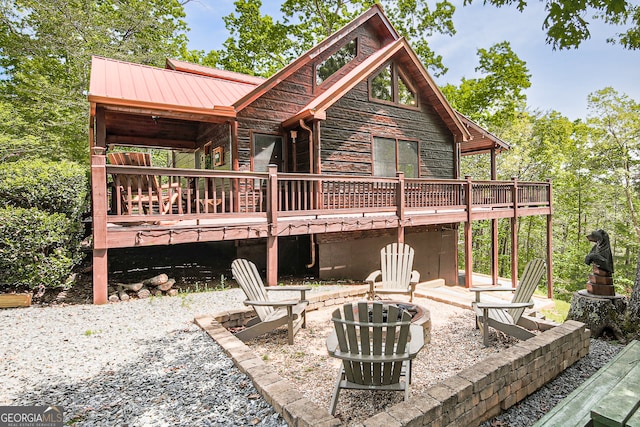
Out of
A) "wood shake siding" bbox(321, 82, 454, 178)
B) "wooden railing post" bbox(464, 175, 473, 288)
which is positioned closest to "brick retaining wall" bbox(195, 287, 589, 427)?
"wooden railing post" bbox(464, 175, 473, 288)

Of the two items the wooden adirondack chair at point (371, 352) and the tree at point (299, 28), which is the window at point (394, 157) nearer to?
the wooden adirondack chair at point (371, 352)

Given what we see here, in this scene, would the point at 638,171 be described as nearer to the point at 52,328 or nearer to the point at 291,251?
the point at 291,251

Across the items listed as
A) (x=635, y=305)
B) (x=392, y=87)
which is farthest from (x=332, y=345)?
(x=392, y=87)

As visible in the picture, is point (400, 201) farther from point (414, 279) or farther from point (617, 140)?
point (617, 140)

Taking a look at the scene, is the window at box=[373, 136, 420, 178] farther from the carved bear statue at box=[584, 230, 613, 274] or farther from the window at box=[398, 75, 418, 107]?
the carved bear statue at box=[584, 230, 613, 274]

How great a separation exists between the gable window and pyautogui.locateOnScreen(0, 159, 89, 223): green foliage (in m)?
8.84

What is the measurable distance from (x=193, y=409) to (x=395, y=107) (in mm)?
10926

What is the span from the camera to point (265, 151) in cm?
1000

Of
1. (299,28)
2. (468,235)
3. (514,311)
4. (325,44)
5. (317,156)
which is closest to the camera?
(514,311)

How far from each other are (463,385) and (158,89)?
31.8 feet

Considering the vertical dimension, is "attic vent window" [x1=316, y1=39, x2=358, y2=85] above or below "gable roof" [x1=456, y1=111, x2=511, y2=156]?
above

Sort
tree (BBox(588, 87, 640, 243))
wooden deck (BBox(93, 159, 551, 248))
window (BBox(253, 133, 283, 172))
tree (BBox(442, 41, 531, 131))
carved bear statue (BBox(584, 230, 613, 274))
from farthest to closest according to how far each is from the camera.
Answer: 1. tree (BBox(442, 41, 531, 131))
2. tree (BBox(588, 87, 640, 243))
3. window (BBox(253, 133, 283, 172))
4. wooden deck (BBox(93, 159, 551, 248))
5. carved bear statue (BBox(584, 230, 613, 274))

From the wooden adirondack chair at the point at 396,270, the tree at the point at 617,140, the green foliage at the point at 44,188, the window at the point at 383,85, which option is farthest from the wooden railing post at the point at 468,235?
the tree at the point at 617,140

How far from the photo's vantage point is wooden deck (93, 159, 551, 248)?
5.88 m
